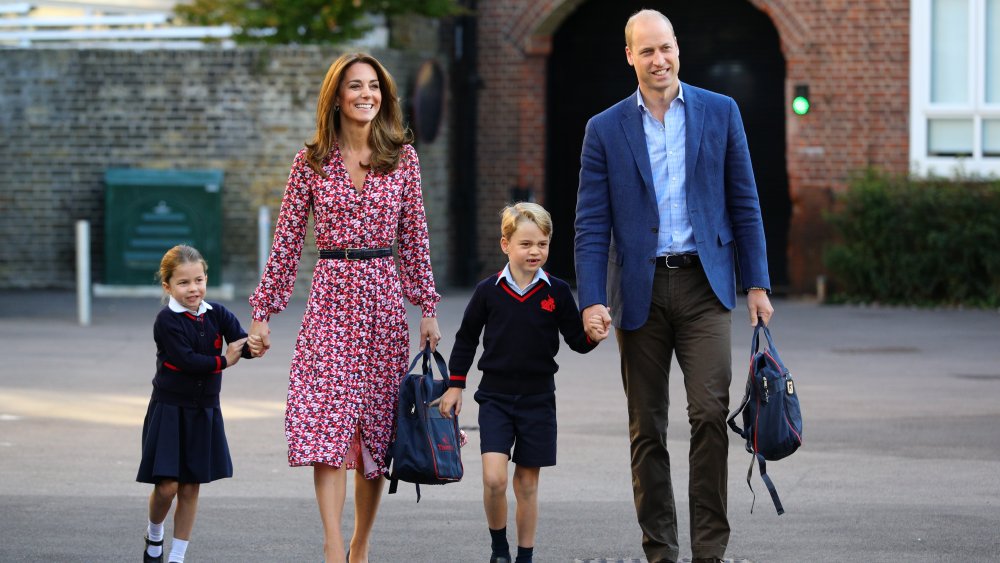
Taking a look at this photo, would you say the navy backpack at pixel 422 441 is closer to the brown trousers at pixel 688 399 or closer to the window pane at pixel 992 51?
the brown trousers at pixel 688 399

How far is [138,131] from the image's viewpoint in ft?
61.2

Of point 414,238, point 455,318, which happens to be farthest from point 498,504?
point 455,318

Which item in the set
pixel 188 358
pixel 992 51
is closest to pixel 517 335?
pixel 188 358

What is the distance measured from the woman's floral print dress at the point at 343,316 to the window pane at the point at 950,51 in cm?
1332

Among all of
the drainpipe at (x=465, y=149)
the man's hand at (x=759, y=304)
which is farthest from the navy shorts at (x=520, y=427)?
the drainpipe at (x=465, y=149)

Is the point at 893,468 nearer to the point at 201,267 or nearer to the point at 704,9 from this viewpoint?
the point at 201,267

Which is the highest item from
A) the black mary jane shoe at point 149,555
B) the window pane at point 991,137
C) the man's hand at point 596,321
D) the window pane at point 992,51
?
the window pane at point 992,51

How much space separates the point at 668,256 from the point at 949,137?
13.0m

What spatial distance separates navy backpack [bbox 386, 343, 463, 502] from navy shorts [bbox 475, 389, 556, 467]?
0.66ft

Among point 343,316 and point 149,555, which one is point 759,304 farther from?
point 149,555

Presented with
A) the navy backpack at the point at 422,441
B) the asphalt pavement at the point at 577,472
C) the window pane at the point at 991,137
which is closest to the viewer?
the navy backpack at the point at 422,441

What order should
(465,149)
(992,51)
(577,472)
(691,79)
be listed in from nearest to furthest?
(577,472) < (992,51) < (691,79) < (465,149)

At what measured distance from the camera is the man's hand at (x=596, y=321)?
578cm

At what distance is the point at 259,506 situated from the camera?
745 cm
